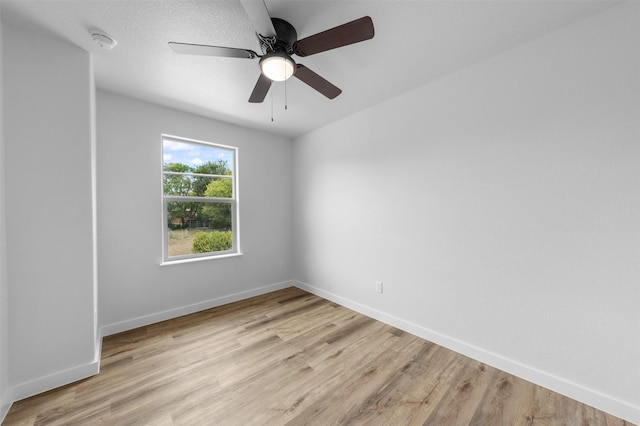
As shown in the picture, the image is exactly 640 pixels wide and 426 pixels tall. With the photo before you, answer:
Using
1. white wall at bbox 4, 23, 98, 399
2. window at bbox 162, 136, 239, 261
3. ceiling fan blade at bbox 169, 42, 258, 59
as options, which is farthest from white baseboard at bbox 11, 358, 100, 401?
ceiling fan blade at bbox 169, 42, 258, 59

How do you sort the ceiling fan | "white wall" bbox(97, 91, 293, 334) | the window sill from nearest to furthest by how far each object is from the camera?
the ceiling fan, "white wall" bbox(97, 91, 293, 334), the window sill

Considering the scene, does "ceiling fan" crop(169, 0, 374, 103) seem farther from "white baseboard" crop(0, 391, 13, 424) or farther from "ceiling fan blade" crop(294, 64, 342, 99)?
"white baseboard" crop(0, 391, 13, 424)

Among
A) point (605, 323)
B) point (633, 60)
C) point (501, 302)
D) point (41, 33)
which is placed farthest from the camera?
point (501, 302)

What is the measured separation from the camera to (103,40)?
1.74 m

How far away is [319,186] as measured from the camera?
363 centimetres

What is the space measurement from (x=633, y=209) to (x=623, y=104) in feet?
2.10

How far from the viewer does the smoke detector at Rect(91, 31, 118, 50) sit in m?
1.69

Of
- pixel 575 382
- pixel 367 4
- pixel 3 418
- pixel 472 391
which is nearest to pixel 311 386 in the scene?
pixel 472 391

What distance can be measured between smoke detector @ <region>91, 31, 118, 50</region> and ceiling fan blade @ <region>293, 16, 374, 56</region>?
4.49ft

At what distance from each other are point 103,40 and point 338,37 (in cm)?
169

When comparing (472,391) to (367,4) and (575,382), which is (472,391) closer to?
(575,382)

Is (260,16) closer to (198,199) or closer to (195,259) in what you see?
(198,199)

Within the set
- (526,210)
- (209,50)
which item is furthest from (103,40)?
(526,210)

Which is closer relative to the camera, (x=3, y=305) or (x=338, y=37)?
(x=338, y=37)
